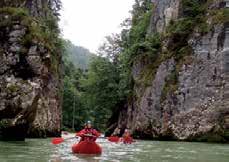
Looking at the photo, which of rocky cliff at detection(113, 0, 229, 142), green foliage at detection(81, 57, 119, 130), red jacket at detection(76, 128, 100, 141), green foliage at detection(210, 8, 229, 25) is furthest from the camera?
green foliage at detection(81, 57, 119, 130)

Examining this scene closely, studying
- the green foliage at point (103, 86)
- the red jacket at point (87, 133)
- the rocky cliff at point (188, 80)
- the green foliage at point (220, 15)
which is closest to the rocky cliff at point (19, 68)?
the red jacket at point (87, 133)

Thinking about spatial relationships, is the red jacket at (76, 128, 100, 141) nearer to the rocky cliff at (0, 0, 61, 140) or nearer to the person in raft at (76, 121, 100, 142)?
the person in raft at (76, 121, 100, 142)

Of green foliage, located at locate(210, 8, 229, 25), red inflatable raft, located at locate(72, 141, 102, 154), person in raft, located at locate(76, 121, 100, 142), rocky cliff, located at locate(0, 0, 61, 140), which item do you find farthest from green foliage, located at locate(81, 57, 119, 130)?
red inflatable raft, located at locate(72, 141, 102, 154)

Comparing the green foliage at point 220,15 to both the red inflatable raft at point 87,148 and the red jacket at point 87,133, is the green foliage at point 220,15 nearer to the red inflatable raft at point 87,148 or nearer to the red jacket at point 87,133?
the red jacket at point 87,133

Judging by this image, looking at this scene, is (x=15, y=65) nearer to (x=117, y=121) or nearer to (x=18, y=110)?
(x=18, y=110)

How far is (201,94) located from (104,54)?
22.2 metres

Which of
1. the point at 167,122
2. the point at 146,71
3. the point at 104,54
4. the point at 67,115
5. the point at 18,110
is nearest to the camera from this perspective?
the point at 18,110

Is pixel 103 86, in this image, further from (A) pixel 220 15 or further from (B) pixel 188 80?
(A) pixel 220 15

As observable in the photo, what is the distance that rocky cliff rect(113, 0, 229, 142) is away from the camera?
36344mm

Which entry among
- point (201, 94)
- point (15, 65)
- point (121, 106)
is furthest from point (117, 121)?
point (15, 65)

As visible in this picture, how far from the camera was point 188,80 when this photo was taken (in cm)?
3844

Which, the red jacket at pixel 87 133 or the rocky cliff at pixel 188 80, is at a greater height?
the rocky cliff at pixel 188 80

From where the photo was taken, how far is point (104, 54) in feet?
189

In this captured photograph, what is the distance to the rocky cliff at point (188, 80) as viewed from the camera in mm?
36344
